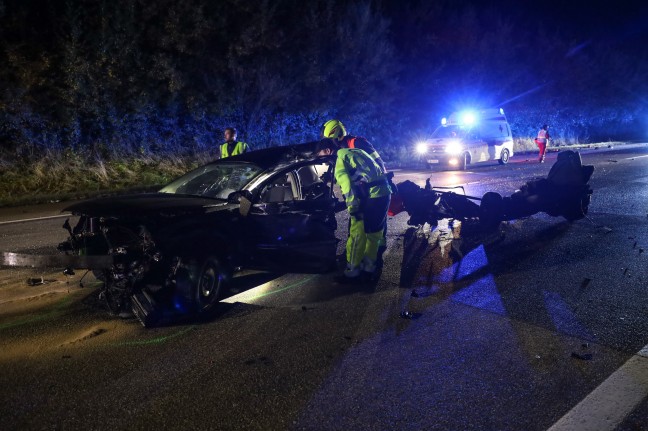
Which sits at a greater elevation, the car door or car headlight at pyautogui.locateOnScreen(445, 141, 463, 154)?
car headlight at pyautogui.locateOnScreen(445, 141, 463, 154)

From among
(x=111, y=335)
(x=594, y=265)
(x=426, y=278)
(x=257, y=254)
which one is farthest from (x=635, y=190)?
(x=111, y=335)

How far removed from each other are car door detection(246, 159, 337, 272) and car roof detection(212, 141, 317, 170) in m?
0.11

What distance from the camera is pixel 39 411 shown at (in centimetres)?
313

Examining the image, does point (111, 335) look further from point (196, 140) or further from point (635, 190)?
point (196, 140)

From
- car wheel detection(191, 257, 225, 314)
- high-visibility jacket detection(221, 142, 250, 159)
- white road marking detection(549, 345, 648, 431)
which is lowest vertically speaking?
white road marking detection(549, 345, 648, 431)

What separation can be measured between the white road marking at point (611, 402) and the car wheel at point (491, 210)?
4.15 meters

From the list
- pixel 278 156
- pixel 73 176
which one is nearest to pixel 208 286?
pixel 278 156

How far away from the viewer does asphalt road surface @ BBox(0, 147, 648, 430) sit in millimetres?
3031

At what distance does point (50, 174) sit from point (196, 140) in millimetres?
6100

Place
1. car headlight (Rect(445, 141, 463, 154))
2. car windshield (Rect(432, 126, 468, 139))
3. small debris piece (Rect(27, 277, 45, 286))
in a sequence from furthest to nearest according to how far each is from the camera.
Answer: car windshield (Rect(432, 126, 468, 139)) < car headlight (Rect(445, 141, 463, 154)) < small debris piece (Rect(27, 277, 45, 286))

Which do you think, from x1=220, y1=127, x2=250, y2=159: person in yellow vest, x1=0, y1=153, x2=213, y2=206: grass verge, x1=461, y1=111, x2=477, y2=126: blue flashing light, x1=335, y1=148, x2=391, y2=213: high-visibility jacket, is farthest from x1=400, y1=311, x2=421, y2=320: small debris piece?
x1=461, y1=111, x2=477, y2=126: blue flashing light

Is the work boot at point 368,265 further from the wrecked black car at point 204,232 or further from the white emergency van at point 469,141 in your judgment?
the white emergency van at point 469,141

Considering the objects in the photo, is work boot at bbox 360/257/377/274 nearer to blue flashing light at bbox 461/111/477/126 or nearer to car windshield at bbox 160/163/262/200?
car windshield at bbox 160/163/262/200

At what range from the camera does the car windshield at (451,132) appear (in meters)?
19.4
